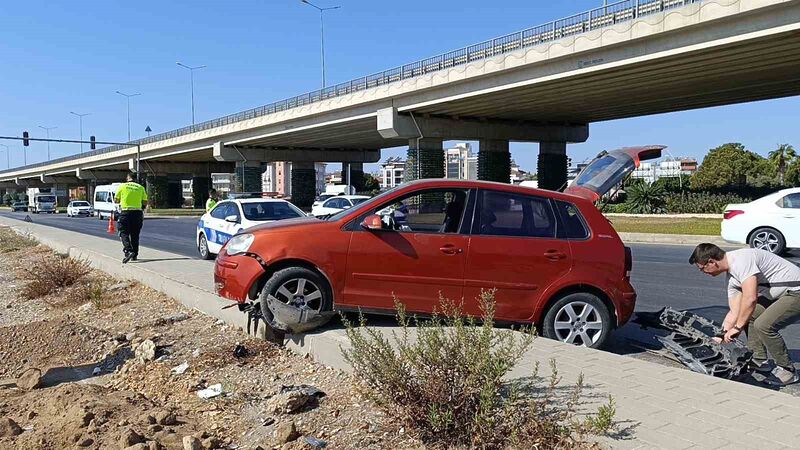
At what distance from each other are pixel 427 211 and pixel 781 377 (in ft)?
11.0

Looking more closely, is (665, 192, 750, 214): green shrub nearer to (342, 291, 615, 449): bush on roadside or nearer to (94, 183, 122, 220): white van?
(342, 291, 615, 449): bush on roadside

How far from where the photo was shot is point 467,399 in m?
3.60

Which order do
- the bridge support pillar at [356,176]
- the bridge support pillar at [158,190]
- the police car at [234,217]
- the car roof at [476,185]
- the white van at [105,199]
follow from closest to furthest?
the car roof at [476,185] → the police car at [234,217] → the white van at [105,199] → the bridge support pillar at [356,176] → the bridge support pillar at [158,190]

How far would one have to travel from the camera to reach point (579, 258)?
6.15m

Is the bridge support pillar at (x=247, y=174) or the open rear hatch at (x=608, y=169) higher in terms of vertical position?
the bridge support pillar at (x=247, y=174)

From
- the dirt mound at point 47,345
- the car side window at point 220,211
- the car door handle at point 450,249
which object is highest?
the car side window at point 220,211

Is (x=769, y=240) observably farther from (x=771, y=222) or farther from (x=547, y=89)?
(x=547, y=89)

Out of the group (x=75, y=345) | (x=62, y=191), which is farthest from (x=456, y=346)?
(x=62, y=191)

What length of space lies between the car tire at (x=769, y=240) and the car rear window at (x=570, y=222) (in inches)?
417

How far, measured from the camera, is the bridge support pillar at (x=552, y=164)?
4525 cm

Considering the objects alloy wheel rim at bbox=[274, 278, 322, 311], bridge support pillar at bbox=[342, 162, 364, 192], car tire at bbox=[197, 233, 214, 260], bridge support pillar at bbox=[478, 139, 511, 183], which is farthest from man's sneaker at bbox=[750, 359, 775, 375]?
bridge support pillar at bbox=[342, 162, 364, 192]

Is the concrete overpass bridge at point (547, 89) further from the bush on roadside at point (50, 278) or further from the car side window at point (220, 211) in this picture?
A: the bush on roadside at point (50, 278)

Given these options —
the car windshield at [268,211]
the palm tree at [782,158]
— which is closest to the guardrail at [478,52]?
the car windshield at [268,211]

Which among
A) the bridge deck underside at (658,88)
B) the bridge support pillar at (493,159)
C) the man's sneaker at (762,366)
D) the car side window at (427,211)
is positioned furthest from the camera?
the bridge support pillar at (493,159)
